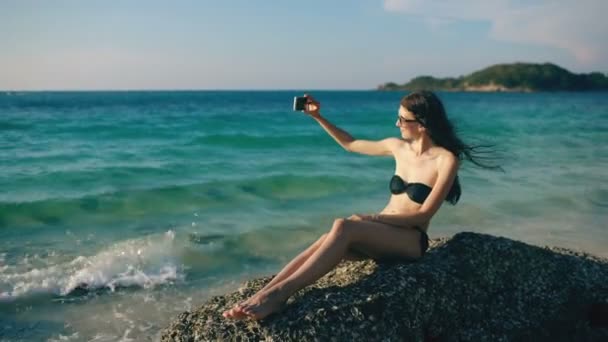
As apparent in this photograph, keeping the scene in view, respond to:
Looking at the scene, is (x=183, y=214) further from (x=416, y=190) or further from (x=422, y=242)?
(x=422, y=242)

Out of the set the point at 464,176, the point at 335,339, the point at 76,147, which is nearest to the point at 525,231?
the point at 464,176

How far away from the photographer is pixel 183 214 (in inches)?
444

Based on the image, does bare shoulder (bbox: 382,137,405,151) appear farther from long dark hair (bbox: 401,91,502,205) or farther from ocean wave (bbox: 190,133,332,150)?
ocean wave (bbox: 190,133,332,150)

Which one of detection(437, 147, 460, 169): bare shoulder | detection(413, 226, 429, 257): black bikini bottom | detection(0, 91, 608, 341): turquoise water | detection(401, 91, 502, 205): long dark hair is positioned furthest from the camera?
detection(0, 91, 608, 341): turquoise water

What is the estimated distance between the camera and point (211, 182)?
572 inches

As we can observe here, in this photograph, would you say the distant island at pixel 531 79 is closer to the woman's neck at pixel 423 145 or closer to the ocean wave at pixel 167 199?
the ocean wave at pixel 167 199

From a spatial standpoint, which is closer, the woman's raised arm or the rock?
the rock

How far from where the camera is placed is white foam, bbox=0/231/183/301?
725cm

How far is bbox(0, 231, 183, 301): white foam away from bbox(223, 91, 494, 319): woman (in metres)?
3.73

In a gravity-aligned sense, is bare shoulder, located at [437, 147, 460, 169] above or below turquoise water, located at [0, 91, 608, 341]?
above

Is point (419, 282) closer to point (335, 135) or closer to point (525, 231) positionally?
point (335, 135)

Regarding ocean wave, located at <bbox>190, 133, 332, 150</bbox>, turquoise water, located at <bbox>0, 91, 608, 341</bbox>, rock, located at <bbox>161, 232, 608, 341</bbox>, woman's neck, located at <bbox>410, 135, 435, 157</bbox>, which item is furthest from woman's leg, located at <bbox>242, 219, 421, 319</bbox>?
ocean wave, located at <bbox>190, 133, 332, 150</bbox>

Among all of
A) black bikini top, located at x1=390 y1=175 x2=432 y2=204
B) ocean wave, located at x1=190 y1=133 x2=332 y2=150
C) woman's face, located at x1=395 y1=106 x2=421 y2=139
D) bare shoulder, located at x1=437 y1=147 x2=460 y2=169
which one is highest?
woman's face, located at x1=395 y1=106 x2=421 y2=139

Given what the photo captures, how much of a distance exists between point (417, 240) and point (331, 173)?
11143mm
